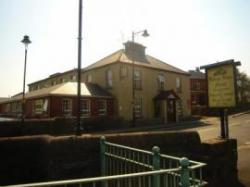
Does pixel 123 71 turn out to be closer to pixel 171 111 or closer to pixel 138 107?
pixel 138 107

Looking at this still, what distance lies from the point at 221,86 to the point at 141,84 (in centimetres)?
2684

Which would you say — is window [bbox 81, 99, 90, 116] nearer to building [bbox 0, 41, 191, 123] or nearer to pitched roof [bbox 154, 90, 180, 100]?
building [bbox 0, 41, 191, 123]

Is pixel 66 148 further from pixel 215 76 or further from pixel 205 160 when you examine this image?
pixel 215 76

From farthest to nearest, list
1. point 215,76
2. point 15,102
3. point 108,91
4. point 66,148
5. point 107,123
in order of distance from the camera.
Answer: point 15,102 < point 108,91 < point 107,123 < point 215,76 < point 66,148

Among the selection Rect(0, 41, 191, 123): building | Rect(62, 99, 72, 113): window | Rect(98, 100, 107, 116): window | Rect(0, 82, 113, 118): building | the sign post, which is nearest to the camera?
the sign post

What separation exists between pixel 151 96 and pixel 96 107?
8.51 metres

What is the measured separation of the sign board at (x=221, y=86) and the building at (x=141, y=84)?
2240cm

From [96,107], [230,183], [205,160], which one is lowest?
[230,183]

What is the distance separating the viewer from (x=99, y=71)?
37.8 m

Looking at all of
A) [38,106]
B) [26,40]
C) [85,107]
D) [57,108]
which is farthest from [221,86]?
[38,106]

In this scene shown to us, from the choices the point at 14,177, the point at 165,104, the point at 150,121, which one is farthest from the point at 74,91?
the point at 14,177

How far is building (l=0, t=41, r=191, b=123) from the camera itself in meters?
34.5

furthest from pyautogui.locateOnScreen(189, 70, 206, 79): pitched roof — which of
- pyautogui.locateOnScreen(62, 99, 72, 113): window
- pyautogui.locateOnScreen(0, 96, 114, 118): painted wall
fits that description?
pyautogui.locateOnScreen(62, 99, 72, 113): window

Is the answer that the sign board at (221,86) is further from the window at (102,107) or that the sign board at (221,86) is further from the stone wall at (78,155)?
the window at (102,107)
